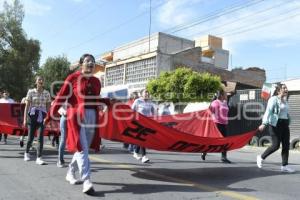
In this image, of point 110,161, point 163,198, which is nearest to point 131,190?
point 163,198

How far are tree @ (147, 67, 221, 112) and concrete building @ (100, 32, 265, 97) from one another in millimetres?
6254

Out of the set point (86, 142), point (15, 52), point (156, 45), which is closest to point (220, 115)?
point (86, 142)

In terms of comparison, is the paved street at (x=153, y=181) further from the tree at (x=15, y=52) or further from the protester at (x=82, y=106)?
the tree at (x=15, y=52)

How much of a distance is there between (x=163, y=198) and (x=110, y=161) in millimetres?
4613

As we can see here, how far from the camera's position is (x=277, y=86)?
36.1ft

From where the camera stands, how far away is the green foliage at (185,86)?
115ft

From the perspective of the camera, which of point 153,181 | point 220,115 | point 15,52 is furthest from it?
point 15,52

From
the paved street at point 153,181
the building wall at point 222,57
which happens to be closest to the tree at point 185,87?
the paved street at point 153,181

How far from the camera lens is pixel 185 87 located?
35.0 m

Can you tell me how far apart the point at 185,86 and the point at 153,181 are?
26.6m

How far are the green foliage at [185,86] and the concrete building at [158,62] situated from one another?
6.28 metres

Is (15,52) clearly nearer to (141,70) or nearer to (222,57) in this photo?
(141,70)

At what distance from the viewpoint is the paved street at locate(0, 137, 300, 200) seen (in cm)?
746

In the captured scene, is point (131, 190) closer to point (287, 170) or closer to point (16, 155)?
point (287, 170)
